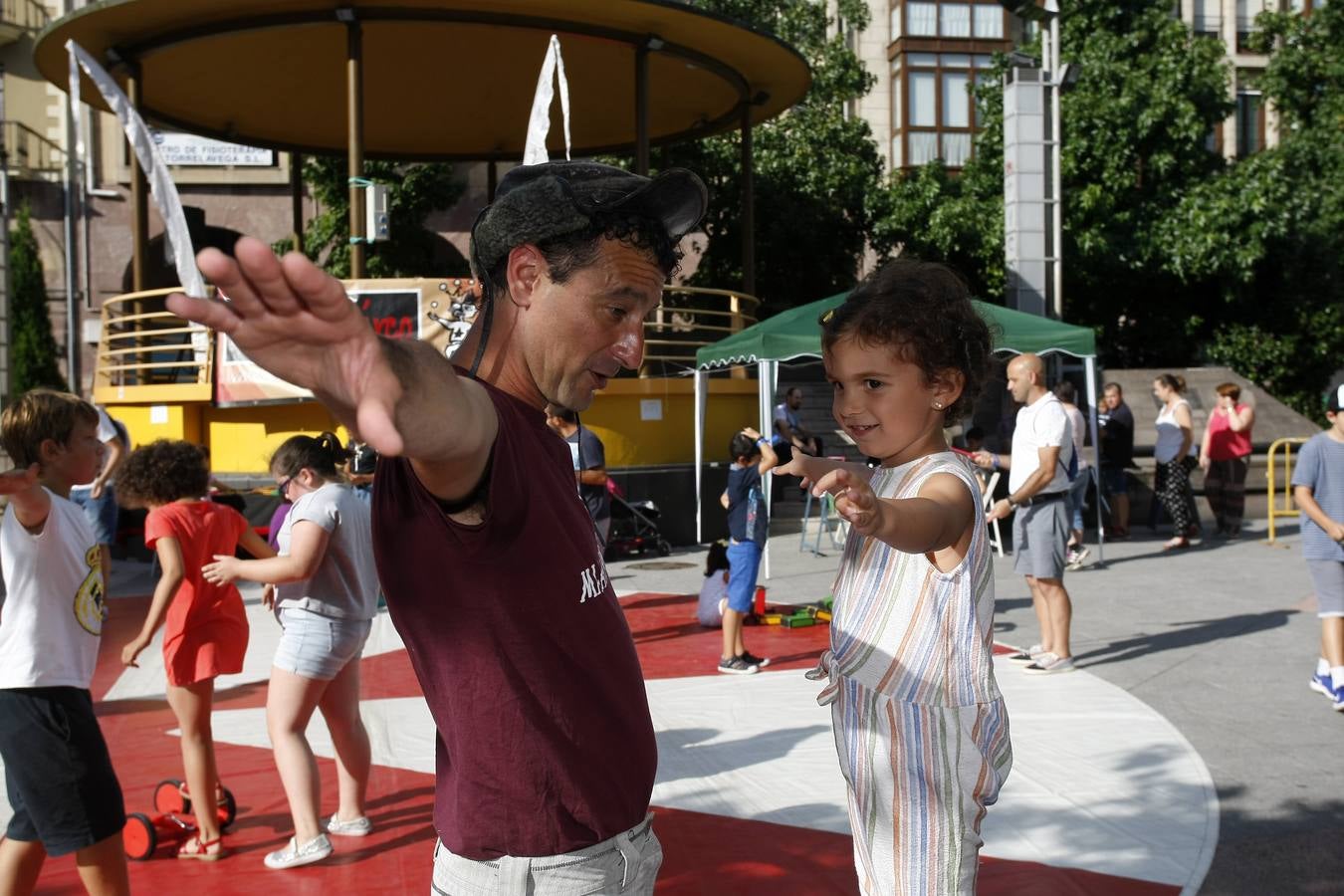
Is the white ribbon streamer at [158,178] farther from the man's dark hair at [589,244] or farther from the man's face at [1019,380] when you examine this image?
the man's dark hair at [589,244]

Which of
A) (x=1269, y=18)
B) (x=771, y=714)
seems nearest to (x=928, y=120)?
(x=1269, y=18)

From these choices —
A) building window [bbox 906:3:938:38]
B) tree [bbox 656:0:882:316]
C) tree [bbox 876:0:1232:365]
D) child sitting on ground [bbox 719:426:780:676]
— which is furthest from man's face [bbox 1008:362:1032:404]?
building window [bbox 906:3:938:38]

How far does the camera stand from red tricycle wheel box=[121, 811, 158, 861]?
4277 mm

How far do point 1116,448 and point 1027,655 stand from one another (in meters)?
7.61

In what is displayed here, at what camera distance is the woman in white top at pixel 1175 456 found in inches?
519

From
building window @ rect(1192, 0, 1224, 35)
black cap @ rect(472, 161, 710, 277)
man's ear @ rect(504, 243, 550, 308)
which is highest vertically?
building window @ rect(1192, 0, 1224, 35)

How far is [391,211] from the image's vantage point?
76.8 ft

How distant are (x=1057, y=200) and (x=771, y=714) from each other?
11237 mm

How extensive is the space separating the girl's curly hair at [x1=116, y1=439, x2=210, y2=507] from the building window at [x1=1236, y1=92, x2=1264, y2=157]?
1476 inches

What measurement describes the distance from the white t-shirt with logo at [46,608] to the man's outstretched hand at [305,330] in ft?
8.68

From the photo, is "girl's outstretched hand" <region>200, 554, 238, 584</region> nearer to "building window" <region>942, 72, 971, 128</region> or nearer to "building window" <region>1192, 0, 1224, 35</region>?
"building window" <region>942, 72, 971, 128</region>

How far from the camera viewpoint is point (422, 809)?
4.79m

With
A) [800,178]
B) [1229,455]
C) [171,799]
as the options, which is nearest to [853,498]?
[171,799]

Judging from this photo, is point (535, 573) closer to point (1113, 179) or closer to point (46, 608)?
point (46, 608)
